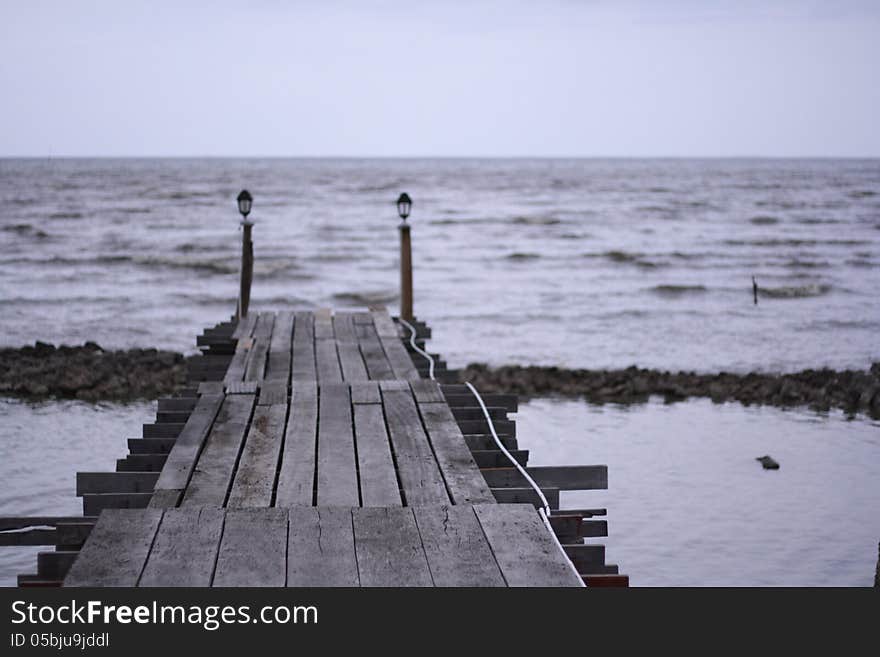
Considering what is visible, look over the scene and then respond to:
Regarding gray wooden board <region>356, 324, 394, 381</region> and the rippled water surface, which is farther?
the rippled water surface

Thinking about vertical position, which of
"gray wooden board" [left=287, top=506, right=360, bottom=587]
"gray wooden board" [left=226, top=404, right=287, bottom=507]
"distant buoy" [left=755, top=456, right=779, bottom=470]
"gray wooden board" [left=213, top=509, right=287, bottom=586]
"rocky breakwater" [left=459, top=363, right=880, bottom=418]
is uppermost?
"gray wooden board" [left=213, top=509, right=287, bottom=586]

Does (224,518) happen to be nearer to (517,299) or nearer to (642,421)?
(642,421)

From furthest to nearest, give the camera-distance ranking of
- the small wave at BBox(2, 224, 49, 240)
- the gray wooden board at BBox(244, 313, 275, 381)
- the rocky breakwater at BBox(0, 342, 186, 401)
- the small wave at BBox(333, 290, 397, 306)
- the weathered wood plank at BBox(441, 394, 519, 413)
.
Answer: the small wave at BBox(2, 224, 49, 240)
the small wave at BBox(333, 290, 397, 306)
the rocky breakwater at BBox(0, 342, 186, 401)
the gray wooden board at BBox(244, 313, 275, 381)
the weathered wood plank at BBox(441, 394, 519, 413)

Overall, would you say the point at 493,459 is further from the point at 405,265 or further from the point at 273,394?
the point at 405,265

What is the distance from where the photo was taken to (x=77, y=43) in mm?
38562

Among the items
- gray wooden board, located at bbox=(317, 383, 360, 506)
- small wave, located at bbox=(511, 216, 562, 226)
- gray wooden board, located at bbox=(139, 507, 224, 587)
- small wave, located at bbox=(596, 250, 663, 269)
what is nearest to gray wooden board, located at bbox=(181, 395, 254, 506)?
gray wooden board, located at bbox=(139, 507, 224, 587)

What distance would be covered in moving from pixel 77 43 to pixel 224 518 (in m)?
37.4

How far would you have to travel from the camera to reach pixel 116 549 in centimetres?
430

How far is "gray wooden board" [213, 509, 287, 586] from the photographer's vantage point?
13.2ft

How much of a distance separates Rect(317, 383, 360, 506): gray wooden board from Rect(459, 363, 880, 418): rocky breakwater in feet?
22.2

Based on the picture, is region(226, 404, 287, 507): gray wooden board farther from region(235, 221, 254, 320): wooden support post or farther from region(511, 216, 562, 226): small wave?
region(511, 216, 562, 226): small wave
